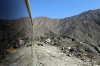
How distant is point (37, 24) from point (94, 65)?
199ft

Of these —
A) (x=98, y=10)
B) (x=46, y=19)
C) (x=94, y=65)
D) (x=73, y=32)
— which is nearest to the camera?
(x=94, y=65)

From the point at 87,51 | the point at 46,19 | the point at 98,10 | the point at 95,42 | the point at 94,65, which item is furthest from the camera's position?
the point at 46,19

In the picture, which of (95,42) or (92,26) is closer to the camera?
(95,42)

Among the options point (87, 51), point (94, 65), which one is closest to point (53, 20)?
point (87, 51)

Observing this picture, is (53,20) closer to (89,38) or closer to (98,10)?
(98,10)

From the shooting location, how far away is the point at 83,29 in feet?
158

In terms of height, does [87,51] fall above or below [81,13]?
A: below

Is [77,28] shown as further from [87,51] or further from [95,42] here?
[87,51]

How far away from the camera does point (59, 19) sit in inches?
3083

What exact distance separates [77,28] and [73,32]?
3.45 meters

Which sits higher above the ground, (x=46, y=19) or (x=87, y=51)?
(x=46, y=19)

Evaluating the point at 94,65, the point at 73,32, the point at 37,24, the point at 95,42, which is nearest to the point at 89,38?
the point at 95,42

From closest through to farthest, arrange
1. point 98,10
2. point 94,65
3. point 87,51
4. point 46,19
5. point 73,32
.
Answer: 1. point 94,65
2. point 87,51
3. point 73,32
4. point 98,10
5. point 46,19

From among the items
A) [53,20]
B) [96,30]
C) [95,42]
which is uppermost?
[53,20]
